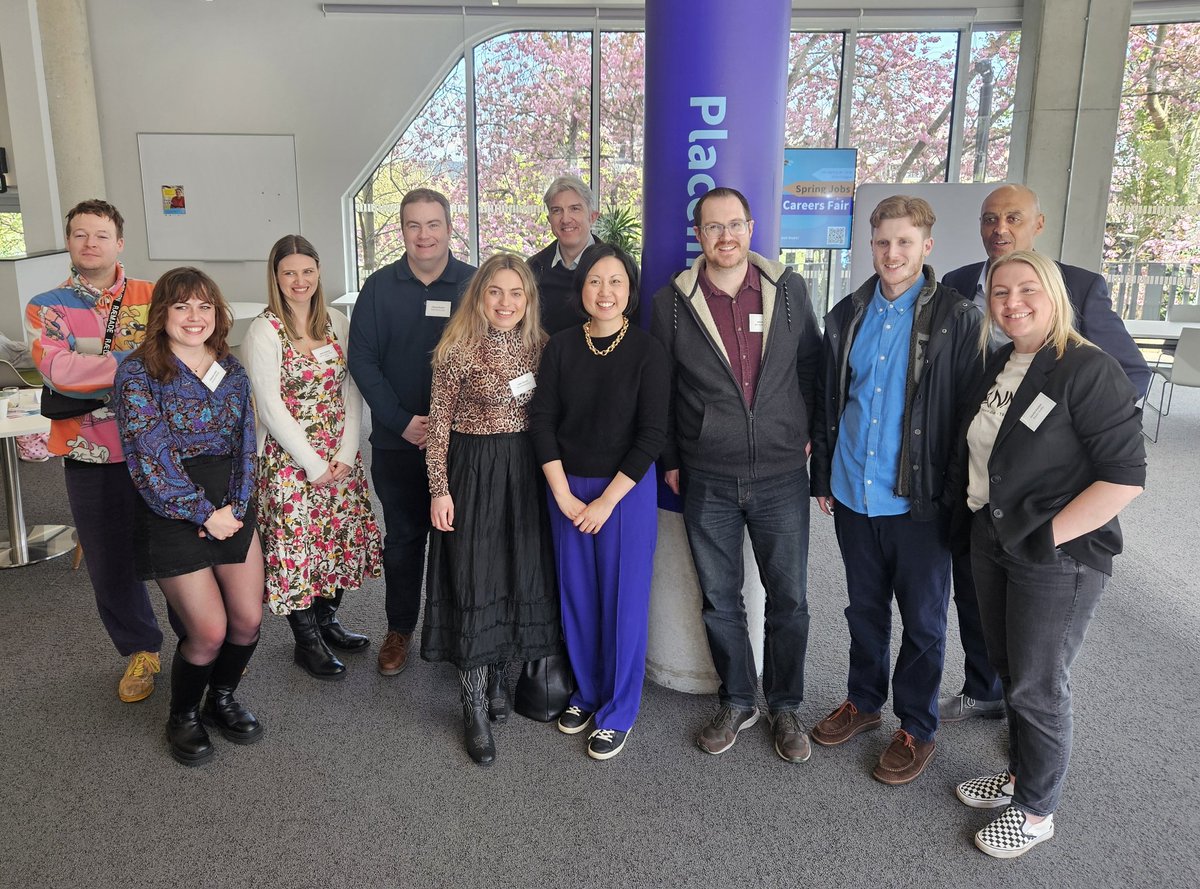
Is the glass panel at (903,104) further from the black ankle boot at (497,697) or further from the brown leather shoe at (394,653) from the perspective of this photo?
the black ankle boot at (497,697)

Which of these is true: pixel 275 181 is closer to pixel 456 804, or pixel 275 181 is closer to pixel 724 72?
pixel 724 72

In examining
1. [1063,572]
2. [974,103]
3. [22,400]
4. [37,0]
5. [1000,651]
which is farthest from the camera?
[974,103]

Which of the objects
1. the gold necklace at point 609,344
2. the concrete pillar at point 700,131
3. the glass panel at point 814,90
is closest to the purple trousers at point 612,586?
the concrete pillar at point 700,131

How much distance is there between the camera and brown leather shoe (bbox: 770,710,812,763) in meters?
2.76

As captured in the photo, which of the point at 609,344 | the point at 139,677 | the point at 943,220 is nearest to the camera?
the point at 609,344

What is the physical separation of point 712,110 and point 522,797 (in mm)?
2281

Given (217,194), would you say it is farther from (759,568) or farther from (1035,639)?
(1035,639)

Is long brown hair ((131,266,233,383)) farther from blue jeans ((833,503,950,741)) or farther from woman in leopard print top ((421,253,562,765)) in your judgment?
blue jeans ((833,503,950,741))

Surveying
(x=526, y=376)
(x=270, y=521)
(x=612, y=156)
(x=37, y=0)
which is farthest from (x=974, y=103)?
(x=37, y=0)

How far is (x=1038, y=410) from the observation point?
213 cm

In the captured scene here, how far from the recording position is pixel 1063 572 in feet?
7.14

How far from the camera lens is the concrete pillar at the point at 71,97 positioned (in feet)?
26.4

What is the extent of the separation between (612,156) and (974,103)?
3643mm

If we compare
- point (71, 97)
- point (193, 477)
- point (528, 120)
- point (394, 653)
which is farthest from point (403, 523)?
point (71, 97)
